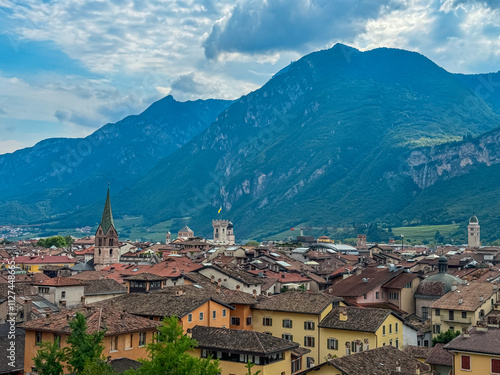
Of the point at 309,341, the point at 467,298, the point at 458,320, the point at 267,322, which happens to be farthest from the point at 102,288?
the point at 467,298

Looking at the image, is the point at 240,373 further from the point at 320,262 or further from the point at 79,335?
the point at 320,262

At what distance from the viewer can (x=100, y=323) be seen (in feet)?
163

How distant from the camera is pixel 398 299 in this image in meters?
85.7

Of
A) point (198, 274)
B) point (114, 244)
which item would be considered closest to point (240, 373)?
point (198, 274)

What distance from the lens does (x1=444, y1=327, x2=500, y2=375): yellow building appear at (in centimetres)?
4119

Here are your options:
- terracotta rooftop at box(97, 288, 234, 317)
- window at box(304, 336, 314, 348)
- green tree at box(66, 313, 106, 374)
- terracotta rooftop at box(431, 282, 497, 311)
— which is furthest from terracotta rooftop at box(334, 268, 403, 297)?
green tree at box(66, 313, 106, 374)

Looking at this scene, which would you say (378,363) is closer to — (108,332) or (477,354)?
(477,354)

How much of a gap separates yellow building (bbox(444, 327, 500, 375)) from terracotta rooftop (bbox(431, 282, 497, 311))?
29029 mm

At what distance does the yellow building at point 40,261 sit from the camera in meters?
160

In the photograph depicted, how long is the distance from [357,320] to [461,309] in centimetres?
1750

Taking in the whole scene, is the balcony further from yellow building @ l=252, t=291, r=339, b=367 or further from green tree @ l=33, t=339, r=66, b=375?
green tree @ l=33, t=339, r=66, b=375

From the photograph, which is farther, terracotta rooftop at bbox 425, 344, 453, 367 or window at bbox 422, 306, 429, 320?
window at bbox 422, 306, 429, 320

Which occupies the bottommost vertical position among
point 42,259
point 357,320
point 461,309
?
point 357,320

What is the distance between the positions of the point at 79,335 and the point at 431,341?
148ft
